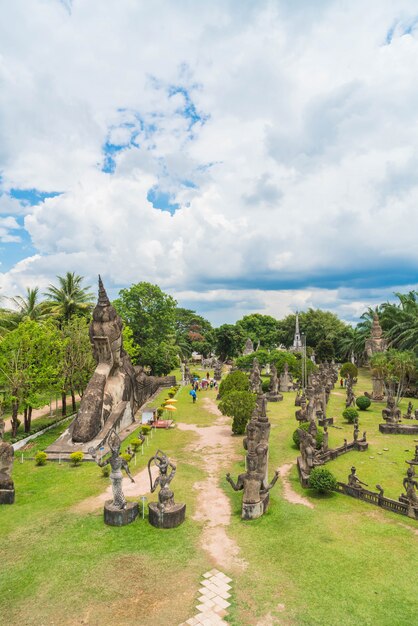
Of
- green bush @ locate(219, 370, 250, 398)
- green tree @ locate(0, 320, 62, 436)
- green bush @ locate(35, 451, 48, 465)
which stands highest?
green tree @ locate(0, 320, 62, 436)

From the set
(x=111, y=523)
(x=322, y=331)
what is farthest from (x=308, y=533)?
(x=322, y=331)

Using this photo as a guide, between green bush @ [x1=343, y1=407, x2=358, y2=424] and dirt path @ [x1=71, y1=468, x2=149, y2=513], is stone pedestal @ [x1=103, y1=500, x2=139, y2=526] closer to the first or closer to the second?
dirt path @ [x1=71, y1=468, x2=149, y2=513]

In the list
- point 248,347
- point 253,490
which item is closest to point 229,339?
point 248,347

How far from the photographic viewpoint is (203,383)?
51.9m

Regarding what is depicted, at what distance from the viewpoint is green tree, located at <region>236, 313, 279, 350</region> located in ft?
295

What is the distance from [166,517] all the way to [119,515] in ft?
5.67

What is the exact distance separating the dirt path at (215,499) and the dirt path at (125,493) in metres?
2.44

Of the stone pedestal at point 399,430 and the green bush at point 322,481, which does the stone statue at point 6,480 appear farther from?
the stone pedestal at point 399,430

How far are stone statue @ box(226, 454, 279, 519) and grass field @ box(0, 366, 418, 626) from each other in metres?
0.37

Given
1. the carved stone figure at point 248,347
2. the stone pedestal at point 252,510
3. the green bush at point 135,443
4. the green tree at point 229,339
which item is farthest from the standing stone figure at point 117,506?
the green tree at point 229,339

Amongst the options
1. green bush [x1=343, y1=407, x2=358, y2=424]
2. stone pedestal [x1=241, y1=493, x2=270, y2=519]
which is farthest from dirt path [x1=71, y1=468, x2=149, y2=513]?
green bush [x1=343, y1=407, x2=358, y2=424]

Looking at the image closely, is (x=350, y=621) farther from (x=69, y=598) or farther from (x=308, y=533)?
(x=69, y=598)

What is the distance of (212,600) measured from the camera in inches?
414

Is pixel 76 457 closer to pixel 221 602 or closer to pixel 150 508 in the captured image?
pixel 150 508
